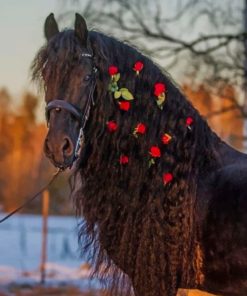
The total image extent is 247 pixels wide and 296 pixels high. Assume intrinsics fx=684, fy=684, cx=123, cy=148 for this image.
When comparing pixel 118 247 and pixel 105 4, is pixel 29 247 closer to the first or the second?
pixel 105 4

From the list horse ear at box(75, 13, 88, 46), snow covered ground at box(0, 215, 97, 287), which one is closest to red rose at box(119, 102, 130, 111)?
horse ear at box(75, 13, 88, 46)

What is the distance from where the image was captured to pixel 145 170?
328 centimetres

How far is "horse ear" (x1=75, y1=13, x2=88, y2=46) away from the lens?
3.16 metres

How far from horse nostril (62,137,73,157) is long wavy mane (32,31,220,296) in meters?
0.23

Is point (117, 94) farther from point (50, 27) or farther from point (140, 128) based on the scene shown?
point (50, 27)

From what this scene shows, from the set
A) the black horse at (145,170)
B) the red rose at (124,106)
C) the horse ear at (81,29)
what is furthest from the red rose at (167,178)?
the horse ear at (81,29)

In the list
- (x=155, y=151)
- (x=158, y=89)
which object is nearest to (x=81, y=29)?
(x=158, y=89)

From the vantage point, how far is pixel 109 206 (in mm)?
3297

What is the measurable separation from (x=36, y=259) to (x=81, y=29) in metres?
10.7

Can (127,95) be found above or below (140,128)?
above

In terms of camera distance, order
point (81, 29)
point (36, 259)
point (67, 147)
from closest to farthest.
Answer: point (67, 147) < point (81, 29) < point (36, 259)

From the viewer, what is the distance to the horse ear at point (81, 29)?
3.16 m

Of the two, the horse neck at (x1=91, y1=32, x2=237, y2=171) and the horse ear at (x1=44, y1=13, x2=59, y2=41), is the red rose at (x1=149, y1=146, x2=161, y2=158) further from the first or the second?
the horse ear at (x1=44, y1=13, x2=59, y2=41)

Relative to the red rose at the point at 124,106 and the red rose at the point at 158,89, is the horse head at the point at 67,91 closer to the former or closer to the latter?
the red rose at the point at 124,106
